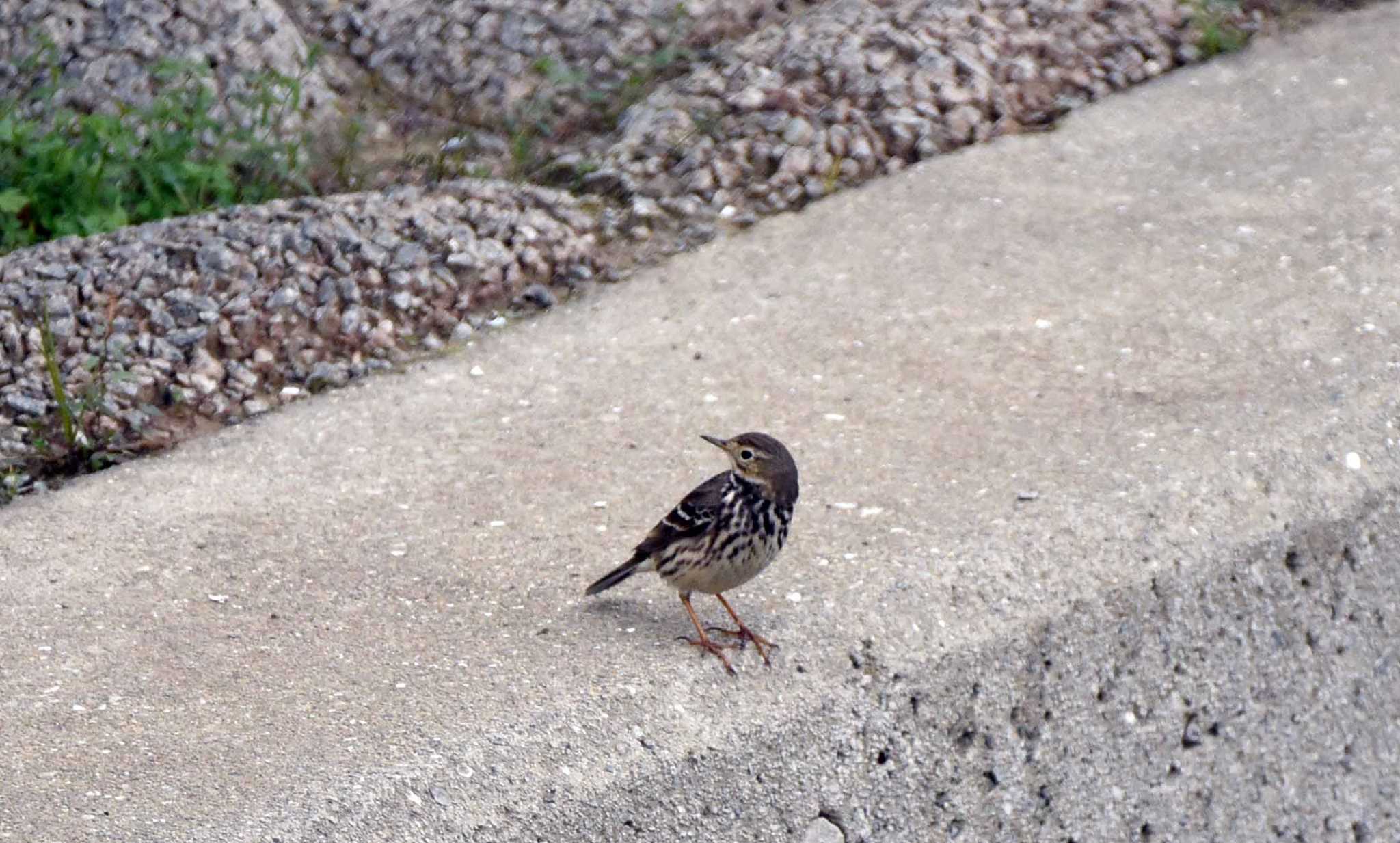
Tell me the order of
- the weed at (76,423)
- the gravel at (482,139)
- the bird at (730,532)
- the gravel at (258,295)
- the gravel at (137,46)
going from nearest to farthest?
the bird at (730,532), the weed at (76,423), the gravel at (258,295), the gravel at (482,139), the gravel at (137,46)

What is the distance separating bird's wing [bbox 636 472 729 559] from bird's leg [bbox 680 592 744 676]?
0.16m

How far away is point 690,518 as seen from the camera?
4.39 m

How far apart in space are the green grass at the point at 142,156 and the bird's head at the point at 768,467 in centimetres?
324

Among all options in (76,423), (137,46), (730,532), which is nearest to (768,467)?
(730,532)

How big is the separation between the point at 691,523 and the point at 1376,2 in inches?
252

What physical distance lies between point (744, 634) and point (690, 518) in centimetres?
34

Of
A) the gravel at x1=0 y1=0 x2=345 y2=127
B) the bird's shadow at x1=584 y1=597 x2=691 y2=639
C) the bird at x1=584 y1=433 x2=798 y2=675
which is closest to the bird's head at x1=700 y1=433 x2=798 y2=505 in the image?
the bird at x1=584 y1=433 x2=798 y2=675

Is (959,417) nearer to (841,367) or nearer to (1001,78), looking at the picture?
(841,367)

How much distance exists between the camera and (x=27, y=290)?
5973mm

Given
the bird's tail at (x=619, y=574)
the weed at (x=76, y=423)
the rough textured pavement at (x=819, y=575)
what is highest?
the weed at (x=76, y=423)

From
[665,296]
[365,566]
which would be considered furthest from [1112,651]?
[665,296]

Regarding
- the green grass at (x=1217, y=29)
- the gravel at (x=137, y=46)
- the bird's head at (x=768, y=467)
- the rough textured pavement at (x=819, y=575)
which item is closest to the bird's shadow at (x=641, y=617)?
the rough textured pavement at (x=819, y=575)

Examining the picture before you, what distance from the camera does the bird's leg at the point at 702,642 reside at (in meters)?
4.35

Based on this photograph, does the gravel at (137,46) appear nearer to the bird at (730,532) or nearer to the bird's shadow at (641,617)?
the bird's shadow at (641,617)
